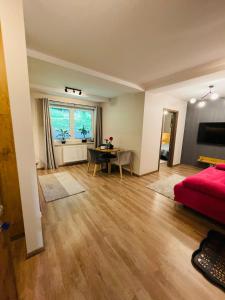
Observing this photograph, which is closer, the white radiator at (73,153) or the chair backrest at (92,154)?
the chair backrest at (92,154)

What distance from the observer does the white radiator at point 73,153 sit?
4437 mm

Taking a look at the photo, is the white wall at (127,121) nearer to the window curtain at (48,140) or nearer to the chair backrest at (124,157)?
the chair backrest at (124,157)

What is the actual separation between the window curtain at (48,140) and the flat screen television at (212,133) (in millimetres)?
4913

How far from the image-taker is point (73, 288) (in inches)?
44.9

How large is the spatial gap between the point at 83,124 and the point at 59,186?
2.66m

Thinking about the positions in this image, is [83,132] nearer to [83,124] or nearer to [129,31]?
[83,124]

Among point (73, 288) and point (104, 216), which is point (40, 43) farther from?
point (73, 288)

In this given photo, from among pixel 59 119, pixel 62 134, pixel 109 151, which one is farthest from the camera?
pixel 62 134

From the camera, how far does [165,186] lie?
3.14 m

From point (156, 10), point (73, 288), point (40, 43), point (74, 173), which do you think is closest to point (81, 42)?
point (40, 43)

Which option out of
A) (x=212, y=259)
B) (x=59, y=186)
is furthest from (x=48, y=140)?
(x=212, y=259)

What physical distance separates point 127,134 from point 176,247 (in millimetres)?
2913

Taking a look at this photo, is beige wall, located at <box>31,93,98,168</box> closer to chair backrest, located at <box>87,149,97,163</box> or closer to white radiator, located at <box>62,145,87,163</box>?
white radiator, located at <box>62,145,87,163</box>

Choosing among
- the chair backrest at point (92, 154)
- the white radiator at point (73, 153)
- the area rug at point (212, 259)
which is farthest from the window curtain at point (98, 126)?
the area rug at point (212, 259)
